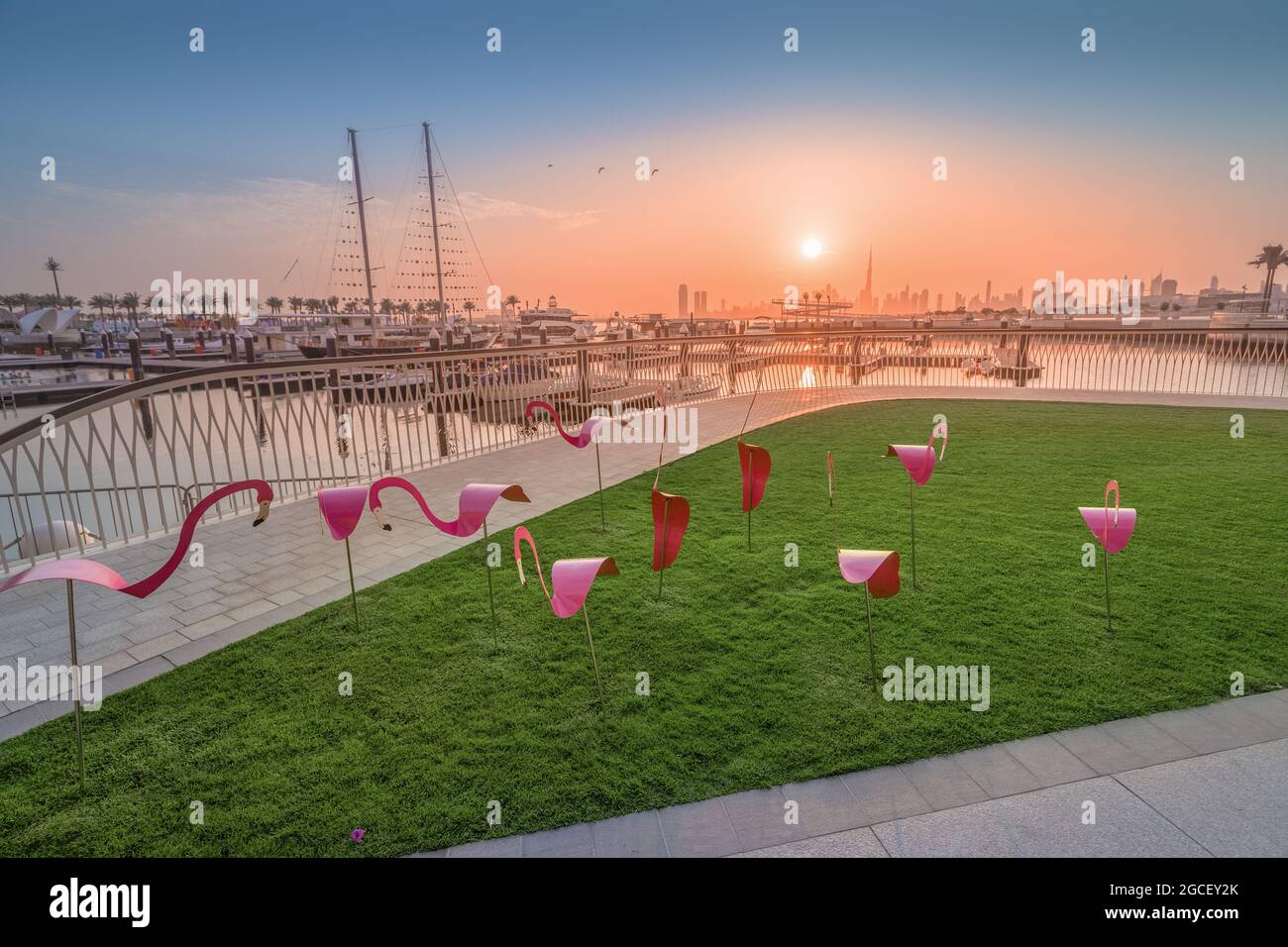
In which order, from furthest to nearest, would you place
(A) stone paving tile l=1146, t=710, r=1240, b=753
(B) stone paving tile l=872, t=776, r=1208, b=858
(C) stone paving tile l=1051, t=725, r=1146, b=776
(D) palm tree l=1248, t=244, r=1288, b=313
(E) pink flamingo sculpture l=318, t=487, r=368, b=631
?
(D) palm tree l=1248, t=244, r=1288, b=313
(E) pink flamingo sculpture l=318, t=487, r=368, b=631
(A) stone paving tile l=1146, t=710, r=1240, b=753
(C) stone paving tile l=1051, t=725, r=1146, b=776
(B) stone paving tile l=872, t=776, r=1208, b=858

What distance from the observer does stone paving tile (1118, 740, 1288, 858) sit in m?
2.41

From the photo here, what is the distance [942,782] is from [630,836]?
1.45m

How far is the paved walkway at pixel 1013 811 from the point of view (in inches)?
96.1

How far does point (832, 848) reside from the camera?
8.04ft

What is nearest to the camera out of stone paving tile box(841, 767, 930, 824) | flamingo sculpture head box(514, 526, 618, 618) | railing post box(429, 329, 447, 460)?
stone paving tile box(841, 767, 930, 824)

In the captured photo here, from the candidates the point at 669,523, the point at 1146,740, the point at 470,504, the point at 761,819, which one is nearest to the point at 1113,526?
the point at 1146,740

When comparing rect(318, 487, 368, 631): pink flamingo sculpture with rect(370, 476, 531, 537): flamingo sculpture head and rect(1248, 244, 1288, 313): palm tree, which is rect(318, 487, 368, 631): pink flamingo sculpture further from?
rect(1248, 244, 1288, 313): palm tree

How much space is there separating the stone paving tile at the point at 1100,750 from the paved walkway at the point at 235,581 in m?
4.97

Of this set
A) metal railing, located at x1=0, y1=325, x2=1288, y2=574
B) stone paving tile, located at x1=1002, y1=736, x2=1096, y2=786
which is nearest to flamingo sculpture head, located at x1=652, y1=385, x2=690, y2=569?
stone paving tile, located at x1=1002, y1=736, x2=1096, y2=786

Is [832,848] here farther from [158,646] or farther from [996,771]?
[158,646]

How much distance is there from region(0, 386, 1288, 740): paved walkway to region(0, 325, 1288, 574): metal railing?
86 cm

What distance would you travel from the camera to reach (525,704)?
11.3 feet
